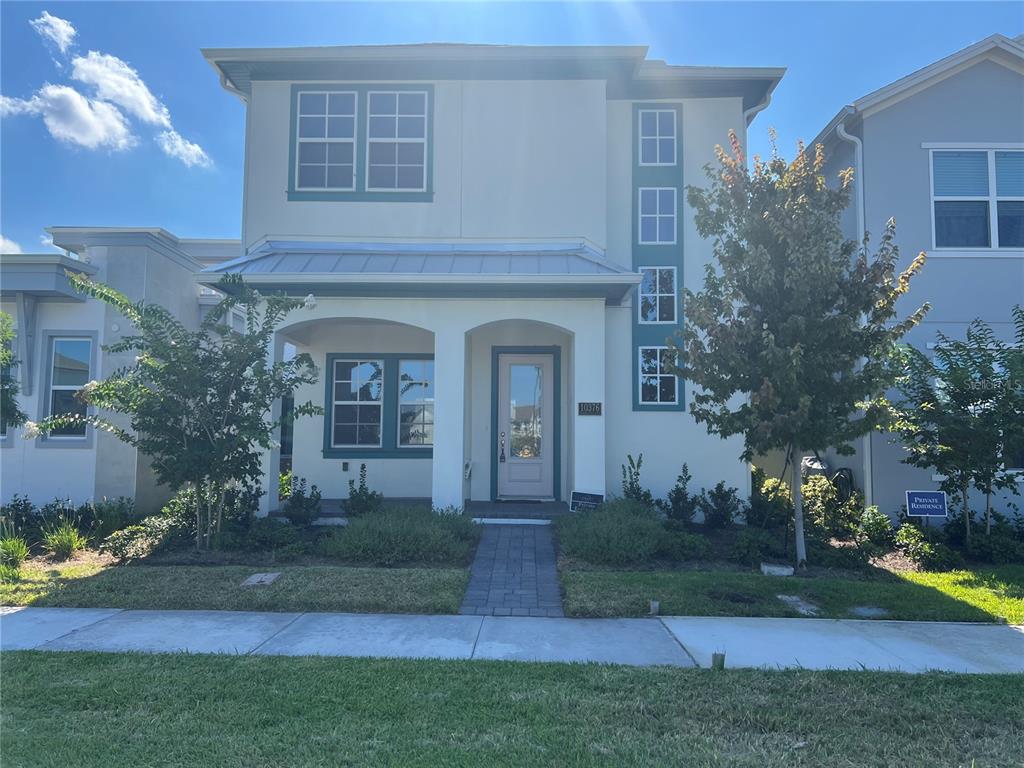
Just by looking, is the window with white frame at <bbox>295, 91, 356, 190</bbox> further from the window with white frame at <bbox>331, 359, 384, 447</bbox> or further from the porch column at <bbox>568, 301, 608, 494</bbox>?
the porch column at <bbox>568, 301, 608, 494</bbox>

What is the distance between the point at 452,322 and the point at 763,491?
617cm

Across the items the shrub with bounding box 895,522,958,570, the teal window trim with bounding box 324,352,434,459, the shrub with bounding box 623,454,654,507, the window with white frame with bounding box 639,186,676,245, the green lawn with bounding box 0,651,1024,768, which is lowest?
the green lawn with bounding box 0,651,1024,768

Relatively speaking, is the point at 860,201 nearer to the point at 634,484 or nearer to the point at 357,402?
the point at 634,484

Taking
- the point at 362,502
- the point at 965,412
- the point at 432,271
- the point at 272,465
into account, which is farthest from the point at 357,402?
the point at 965,412

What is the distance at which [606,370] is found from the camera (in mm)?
11922

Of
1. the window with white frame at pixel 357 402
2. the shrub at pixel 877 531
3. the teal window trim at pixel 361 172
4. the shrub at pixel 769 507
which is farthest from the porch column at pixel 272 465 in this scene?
the shrub at pixel 877 531

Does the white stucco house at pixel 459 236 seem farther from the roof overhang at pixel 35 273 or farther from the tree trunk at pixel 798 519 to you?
the tree trunk at pixel 798 519

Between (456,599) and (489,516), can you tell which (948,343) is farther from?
(456,599)

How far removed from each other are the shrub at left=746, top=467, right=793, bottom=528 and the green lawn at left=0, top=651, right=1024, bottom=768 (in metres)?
5.97

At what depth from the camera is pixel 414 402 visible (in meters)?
12.4

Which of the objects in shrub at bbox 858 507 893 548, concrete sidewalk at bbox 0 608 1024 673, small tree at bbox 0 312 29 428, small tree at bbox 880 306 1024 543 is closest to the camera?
concrete sidewalk at bbox 0 608 1024 673

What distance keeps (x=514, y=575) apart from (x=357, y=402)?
5.77m

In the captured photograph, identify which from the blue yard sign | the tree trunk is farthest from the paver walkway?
the blue yard sign

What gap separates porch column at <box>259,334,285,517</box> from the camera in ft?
33.9
